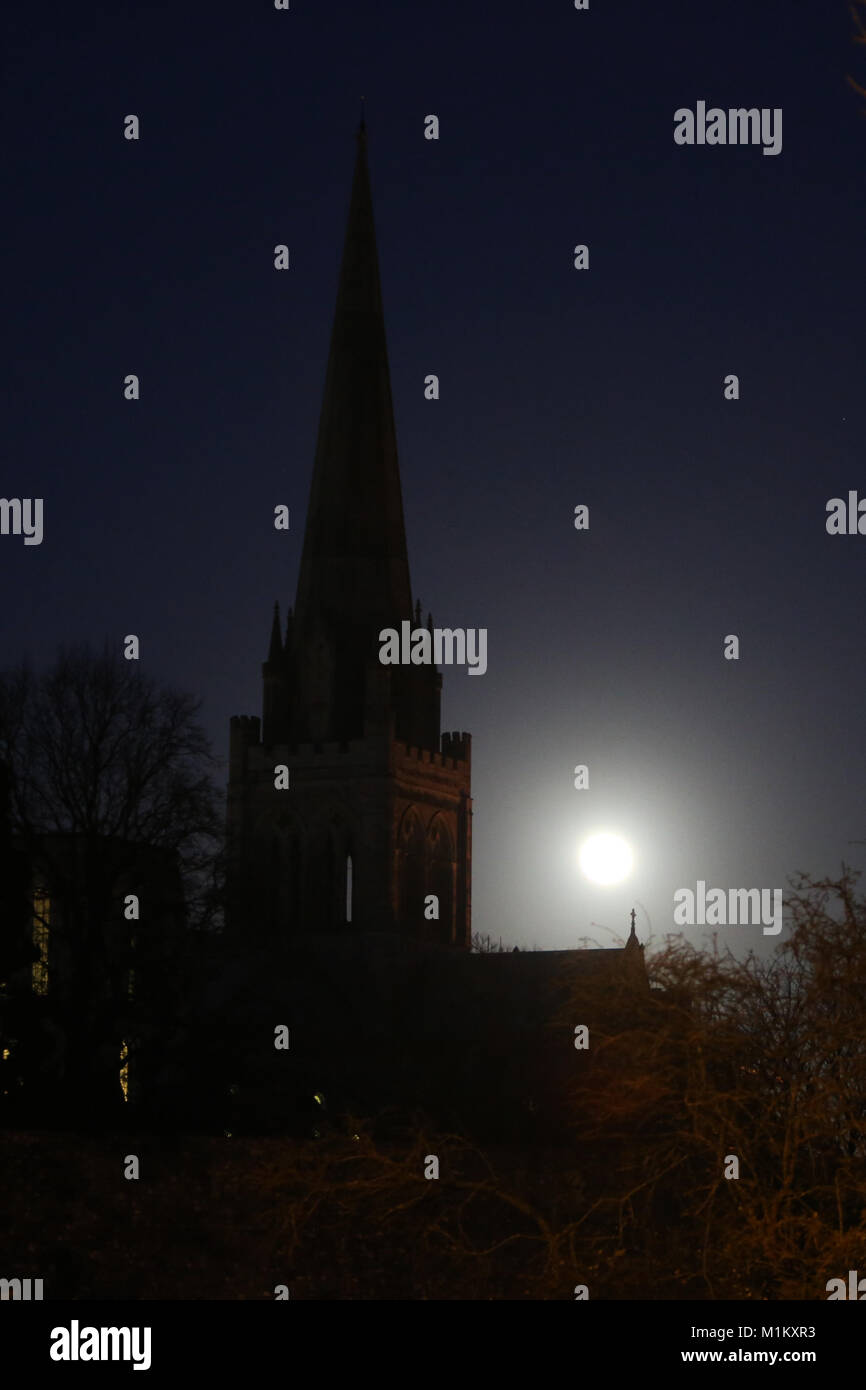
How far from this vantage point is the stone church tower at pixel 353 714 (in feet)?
322

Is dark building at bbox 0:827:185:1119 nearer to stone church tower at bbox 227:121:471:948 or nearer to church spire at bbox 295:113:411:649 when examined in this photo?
stone church tower at bbox 227:121:471:948

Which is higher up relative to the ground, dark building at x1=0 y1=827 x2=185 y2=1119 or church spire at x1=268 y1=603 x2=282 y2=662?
church spire at x1=268 y1=603 x2=282 y2=662

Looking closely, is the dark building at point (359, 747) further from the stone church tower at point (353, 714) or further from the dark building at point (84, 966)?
the dark building at point (84, 966)

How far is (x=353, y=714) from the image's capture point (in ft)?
328

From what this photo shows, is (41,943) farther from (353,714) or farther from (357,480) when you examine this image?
(357,480)

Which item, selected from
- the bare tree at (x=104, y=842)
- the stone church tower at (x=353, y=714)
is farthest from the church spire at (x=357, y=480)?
the bare tree at (x=104, y=842)

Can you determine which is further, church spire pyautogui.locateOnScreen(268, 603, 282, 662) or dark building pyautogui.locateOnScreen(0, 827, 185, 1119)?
church spire pyautogui.locateOnScreen(268, 603, 282, 662)

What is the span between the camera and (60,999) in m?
44.8

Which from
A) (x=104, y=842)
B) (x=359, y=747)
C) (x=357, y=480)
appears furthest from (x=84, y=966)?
(x=357, y=480)

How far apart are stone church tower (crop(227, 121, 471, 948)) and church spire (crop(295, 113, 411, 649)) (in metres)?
0.06

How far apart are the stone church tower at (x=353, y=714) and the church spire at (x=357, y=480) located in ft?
0.20

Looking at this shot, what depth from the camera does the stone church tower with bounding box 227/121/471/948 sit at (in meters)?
98.1

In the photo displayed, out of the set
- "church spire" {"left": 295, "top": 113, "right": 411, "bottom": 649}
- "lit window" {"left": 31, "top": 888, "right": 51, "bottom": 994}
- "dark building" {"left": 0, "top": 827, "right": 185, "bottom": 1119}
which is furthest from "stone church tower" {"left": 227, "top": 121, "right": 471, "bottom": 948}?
"dark building" {"left": 0, "top": 827, "right": 185, "bottom": 1119}
